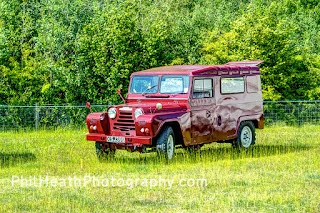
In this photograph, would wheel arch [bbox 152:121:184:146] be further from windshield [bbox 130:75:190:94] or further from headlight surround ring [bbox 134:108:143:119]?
windshield [bbox 130:75:190:94]

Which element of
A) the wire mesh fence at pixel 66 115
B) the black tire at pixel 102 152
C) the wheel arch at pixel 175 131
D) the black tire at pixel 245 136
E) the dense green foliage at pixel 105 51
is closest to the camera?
the wheel arch at pixel 175 131

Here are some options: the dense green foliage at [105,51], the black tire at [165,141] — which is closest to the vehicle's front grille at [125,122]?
the black tire at [165,141]

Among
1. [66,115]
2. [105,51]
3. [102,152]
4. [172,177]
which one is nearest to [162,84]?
[102,152]

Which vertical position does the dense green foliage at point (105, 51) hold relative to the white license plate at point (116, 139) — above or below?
above

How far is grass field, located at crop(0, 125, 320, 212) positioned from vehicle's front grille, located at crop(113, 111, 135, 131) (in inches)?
31.4

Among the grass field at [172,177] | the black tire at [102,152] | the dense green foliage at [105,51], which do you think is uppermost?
the dense green foliage at [105,51]

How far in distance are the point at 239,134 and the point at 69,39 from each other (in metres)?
11.8

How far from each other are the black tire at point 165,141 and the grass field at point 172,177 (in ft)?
→ 0.74

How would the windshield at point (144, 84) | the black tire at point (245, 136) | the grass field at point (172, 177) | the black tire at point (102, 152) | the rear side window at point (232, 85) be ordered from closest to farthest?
the grass field at point (172, 177) → the black tire at point (102, 152) → the windshield at point (144, 84) → the rear side window at point (232, 85) → the black tire at point (245, 136)

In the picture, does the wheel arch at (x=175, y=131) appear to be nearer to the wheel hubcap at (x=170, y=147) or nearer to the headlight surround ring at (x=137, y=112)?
the wheel hubcap at (x=170, y=147)

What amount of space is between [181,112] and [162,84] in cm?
122

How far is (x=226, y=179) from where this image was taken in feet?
32.6

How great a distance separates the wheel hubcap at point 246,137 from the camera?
48.3ft

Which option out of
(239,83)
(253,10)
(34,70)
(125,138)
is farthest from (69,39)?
(125,138)
